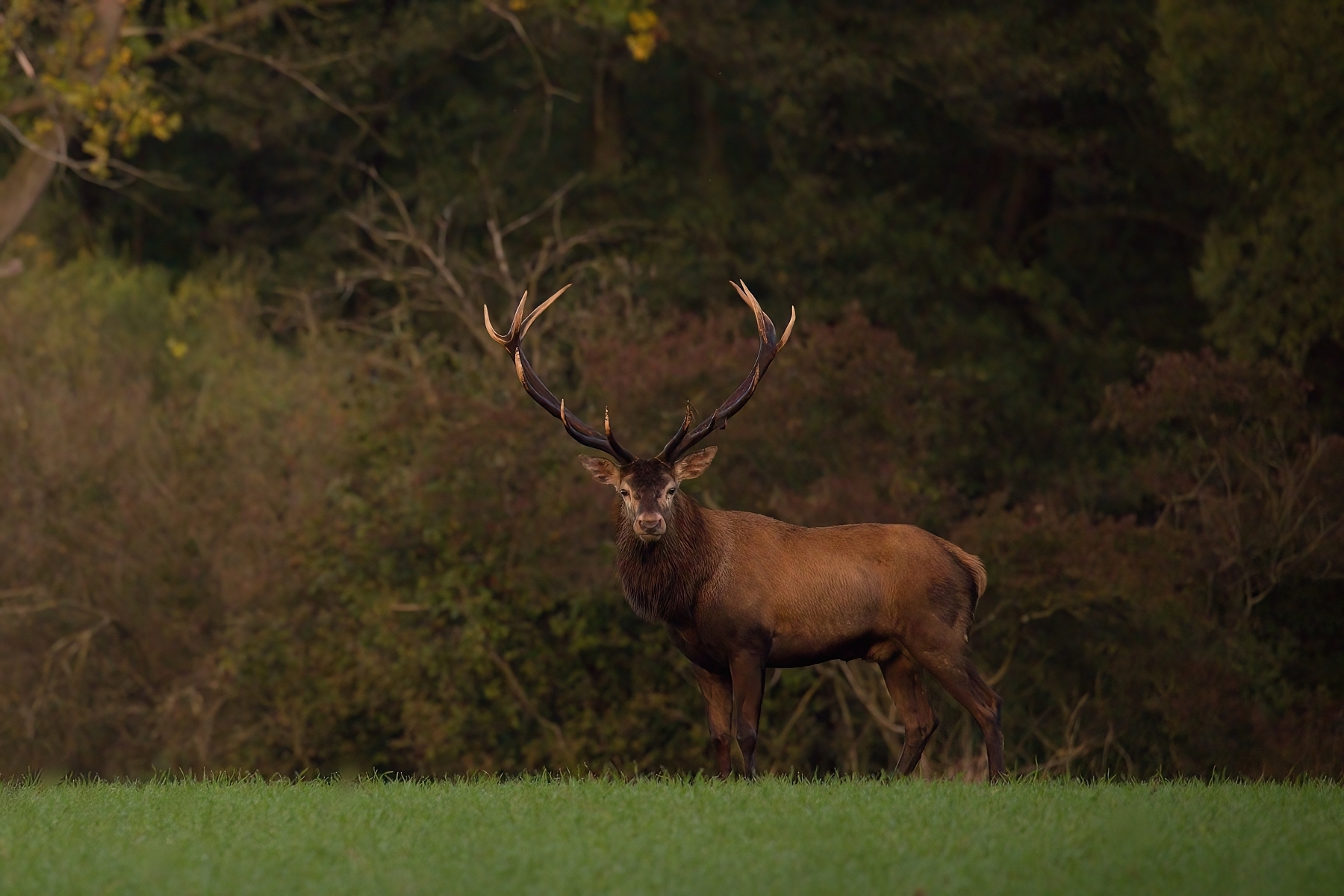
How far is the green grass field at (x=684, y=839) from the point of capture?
24.3 ft

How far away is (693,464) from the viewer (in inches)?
462

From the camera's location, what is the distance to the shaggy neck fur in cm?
1133

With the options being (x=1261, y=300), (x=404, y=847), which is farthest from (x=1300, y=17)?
(x=404, y=847)

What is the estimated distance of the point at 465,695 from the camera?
20.8m

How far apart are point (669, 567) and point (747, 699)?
2.68 ft

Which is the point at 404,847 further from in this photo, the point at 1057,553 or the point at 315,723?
the point at 315,723

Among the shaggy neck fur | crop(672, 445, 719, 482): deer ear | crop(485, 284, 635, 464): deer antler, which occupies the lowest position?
the shaggy neck fur

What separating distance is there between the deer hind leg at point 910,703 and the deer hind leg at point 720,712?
890 mm

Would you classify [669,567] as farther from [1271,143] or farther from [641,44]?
[1271,143]

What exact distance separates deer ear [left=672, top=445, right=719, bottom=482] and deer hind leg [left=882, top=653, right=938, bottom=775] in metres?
→ 1.50

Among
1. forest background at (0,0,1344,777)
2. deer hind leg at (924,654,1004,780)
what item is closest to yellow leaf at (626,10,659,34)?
forest background at (0,0,1344,777)

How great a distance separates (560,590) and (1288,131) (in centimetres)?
925

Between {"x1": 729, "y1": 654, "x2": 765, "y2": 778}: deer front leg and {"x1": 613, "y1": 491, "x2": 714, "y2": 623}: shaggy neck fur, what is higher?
{"x1": 613, "y1": 491, "x2": 714, "y2": 623}: shaggy neck fur

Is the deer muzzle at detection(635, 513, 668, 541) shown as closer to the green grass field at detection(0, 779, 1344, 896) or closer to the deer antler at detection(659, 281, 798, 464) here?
the deer antler at detection(659, 281, 798, 464)
